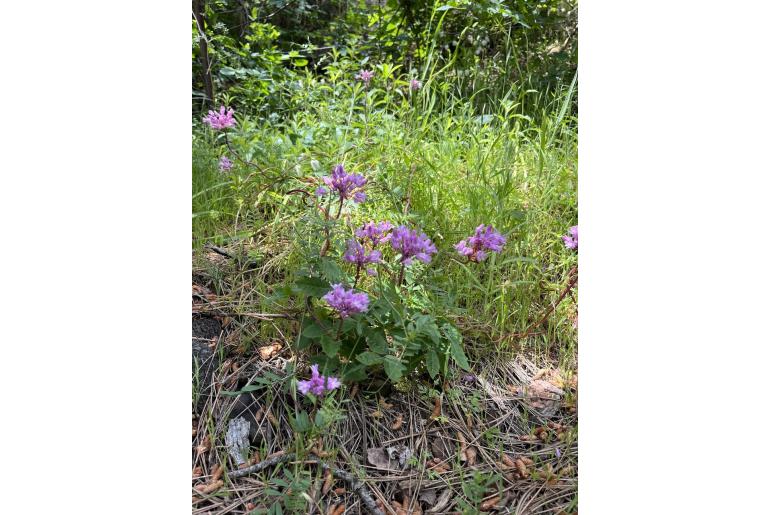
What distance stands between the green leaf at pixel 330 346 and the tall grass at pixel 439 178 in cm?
24

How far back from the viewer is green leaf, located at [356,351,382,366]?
125 centimetres

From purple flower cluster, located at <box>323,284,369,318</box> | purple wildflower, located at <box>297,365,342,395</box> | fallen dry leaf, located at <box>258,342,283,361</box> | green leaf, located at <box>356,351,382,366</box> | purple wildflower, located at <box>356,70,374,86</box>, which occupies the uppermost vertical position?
purple wildflower, located at <box>356,70,374,86</box>

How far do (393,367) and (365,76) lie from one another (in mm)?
847

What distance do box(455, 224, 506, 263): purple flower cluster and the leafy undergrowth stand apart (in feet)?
0.74

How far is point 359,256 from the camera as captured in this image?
130 centimetres

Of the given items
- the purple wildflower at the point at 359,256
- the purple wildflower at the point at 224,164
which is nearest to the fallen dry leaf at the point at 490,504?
the purple wildflower at the point at 359,256

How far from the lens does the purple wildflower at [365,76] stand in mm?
1760

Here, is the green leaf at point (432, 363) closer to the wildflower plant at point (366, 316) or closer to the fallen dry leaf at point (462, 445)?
the wildflower plant at point (366, 316)

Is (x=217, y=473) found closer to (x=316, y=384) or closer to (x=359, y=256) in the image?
(x=316, y=384)

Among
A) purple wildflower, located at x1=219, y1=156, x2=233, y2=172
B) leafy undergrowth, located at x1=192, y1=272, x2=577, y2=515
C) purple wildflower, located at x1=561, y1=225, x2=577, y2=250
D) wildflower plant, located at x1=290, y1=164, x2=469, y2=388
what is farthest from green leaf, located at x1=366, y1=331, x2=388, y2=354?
purple wildflower, located at x1=219, y1=156, x2=233, y2=172

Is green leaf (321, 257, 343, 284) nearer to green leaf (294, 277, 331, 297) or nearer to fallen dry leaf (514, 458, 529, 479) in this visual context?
green leaf (294, 277, 331, 297)

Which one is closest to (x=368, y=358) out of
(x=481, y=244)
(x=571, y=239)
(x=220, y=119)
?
(x=481, y=244)
